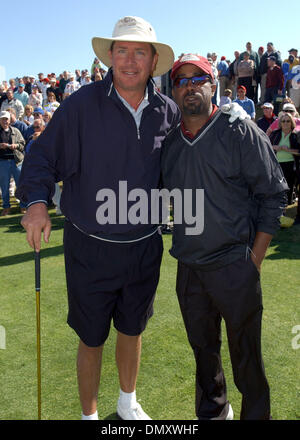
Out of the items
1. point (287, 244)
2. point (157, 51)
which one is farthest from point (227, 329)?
point (287, 244)

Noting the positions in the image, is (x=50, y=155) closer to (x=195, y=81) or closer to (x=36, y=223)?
(x=36, y=223)

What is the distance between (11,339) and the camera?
4.05m

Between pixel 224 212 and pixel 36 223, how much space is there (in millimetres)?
1043

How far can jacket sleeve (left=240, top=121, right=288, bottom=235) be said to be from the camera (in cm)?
240

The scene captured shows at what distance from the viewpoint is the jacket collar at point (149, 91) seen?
257 centimetres

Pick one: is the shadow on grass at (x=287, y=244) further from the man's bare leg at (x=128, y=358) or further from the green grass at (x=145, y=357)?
the man's bare leg at (x=128, y=358)

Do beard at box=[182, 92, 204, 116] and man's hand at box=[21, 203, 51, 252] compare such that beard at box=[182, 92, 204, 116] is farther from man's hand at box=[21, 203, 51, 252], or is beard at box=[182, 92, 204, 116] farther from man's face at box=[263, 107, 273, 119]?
man's face at box=[263, 107, 273, 119]

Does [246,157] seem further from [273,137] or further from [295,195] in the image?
[295,195]

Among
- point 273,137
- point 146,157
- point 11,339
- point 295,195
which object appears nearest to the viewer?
point 146,157

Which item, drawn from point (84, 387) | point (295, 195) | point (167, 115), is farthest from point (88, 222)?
point (295, 195)

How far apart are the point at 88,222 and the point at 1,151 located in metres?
7.98

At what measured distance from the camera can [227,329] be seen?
2.62 m

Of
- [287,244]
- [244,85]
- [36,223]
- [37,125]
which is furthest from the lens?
[244,85]

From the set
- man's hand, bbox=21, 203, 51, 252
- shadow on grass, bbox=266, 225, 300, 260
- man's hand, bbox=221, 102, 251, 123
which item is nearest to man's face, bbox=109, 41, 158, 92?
man's hand, bbox=221, 102, 251, 123
